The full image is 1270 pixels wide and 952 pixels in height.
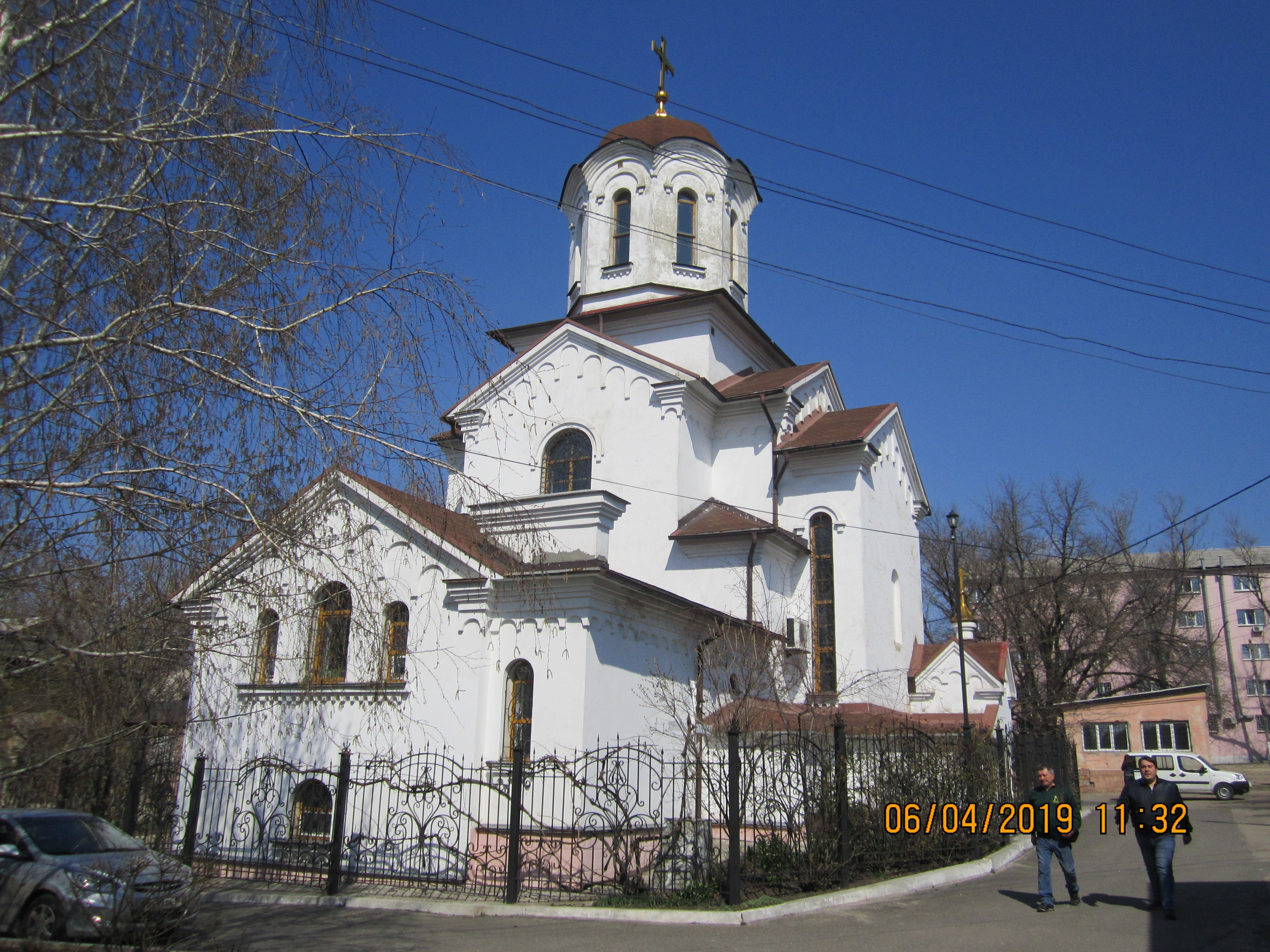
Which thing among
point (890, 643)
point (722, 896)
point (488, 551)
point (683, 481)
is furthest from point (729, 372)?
point (722, 896)

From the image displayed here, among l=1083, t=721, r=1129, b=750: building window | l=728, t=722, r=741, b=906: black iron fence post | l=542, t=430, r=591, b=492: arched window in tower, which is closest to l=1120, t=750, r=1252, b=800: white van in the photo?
l=1083, t=721, r=1129, b=750: building window

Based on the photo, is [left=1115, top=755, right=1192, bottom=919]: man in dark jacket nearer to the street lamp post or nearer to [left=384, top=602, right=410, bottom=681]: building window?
the street lamp post

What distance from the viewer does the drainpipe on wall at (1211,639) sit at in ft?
148

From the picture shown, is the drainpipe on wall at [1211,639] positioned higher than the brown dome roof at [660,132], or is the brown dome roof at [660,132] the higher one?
the brown dome roof at [660,132]

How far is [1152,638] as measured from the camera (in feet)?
124

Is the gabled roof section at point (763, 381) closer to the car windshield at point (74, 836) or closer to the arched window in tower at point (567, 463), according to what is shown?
the arched window in tower at point (567, 463)

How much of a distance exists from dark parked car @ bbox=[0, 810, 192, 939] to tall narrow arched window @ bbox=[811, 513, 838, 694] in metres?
12.9

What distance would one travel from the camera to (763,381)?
70.4 feet

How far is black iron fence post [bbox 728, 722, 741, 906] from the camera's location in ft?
30.5

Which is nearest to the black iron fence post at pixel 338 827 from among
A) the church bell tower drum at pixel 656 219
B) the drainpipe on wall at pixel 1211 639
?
the church bell tower drum at pixel 656 219

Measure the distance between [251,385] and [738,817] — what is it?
6.67m

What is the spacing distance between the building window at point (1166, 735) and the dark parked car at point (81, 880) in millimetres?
35906

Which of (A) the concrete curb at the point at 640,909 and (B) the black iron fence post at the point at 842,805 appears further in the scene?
(B) the black iron fence post at the point at 842,805

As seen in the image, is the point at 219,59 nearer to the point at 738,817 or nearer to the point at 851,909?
the point at 738,817
